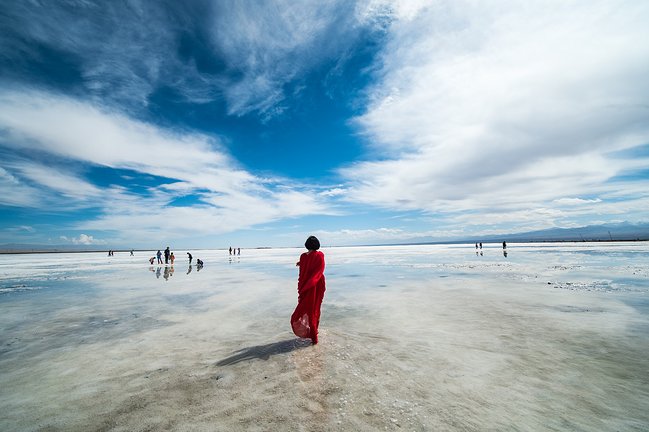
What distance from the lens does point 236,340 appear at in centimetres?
748

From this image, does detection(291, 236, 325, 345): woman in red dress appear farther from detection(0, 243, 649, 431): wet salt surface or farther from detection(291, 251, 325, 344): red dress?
detection(0, 243, 649, 431): wet salt surface

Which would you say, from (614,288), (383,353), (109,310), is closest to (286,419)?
(383,353)

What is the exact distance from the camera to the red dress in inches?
264

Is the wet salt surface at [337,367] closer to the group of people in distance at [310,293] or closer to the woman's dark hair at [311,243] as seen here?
the group of people in distance at [310,293]

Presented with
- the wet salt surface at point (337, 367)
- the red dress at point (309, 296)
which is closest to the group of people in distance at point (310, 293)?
the red dress at point (309, 296)

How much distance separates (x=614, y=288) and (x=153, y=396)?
1855 cm

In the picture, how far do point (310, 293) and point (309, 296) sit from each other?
0.08m

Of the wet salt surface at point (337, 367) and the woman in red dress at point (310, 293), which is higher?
the woman in red dress at point (310, 293)

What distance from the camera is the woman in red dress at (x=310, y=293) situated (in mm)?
6703

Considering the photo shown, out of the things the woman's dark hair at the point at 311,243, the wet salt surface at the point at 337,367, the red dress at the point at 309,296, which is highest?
the woman's dark hair at the point at 311,243

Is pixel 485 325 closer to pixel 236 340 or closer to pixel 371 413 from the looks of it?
pixel 371 413

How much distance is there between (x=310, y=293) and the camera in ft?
21.9

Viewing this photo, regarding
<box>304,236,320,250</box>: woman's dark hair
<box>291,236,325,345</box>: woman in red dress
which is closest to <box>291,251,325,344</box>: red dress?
<box>291,236,325,345</box>: woman in red dress

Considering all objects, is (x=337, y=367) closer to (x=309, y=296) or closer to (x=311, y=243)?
(x=309, y=296)
